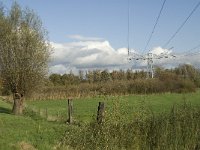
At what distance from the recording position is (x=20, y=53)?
34312mm

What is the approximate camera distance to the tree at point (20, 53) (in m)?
34.2

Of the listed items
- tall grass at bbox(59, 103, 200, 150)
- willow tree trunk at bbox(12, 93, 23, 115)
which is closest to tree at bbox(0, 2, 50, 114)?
willow tree trunk at bbox(12, 93, 23, 115)

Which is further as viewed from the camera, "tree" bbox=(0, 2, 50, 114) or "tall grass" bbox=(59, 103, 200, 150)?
"tree" bbox=(0, 2, 50, 114)

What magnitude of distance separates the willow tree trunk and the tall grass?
20.8 meters

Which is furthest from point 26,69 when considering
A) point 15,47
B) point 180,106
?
point 180,106

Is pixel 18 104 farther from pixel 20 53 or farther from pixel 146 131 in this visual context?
pixel 146 131

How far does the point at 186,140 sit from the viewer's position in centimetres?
1258

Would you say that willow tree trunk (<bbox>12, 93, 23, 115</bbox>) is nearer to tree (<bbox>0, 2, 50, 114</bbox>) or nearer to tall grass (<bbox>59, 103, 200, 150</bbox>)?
tree (<bbox>0, 2, 50, 114</bbox>)

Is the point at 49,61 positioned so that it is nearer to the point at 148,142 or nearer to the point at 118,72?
the point at 148,142

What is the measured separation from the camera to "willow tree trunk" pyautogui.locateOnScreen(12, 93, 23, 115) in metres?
33.8

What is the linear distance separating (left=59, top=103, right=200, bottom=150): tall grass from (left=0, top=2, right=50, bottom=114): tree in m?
21.6

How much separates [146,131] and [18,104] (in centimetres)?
2255

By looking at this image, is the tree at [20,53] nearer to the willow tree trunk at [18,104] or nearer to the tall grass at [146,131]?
the willow tree trunk at [18,104]

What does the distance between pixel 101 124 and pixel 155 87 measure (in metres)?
73.8
